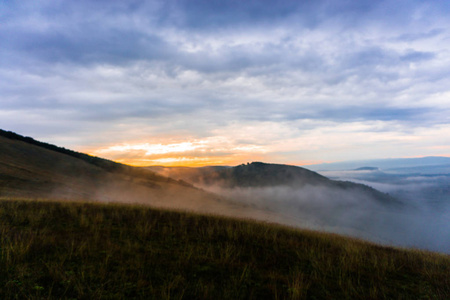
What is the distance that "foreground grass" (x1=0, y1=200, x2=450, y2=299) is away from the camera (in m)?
4.48

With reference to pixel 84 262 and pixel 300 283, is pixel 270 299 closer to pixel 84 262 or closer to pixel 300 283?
pixel 300 283

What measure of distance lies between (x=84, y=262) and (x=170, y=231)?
3.33 meters

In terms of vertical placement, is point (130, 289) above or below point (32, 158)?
below

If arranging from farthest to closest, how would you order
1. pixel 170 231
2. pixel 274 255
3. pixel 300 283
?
pixel 170 231
pixel 274 255
pixel 300 283

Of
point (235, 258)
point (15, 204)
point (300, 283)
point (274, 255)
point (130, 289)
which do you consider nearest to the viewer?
point (130, 289)

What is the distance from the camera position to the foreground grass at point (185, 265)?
4.48m

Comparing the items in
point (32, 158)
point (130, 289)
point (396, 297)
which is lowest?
point (396, 297)

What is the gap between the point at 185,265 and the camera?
5.61m

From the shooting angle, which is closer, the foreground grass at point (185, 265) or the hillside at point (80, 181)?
the foreground grass at point (185, 265)

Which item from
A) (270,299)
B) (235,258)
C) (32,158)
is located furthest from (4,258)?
(32,158)

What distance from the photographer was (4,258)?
16.8 feet

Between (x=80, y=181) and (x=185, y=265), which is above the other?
(x=185, y=265)

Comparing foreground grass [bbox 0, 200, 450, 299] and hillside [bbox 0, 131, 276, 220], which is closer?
foreground grass [bbox 0, 200, 450, 299]

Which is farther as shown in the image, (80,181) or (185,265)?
(80,181)
